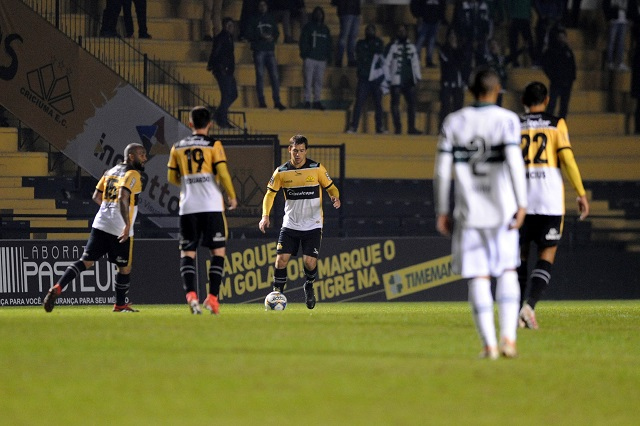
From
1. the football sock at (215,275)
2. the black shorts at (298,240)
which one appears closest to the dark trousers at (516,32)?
the black shorts at (298,240)

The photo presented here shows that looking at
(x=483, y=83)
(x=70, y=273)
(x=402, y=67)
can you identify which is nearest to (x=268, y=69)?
(x=402, y=67)

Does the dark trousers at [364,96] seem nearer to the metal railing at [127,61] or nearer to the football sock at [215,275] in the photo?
the metal railing at [127,61]

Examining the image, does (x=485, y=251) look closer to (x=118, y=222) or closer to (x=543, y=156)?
(x=543, y=156)

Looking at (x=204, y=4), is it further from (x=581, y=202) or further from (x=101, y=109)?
(x=581, y=202)

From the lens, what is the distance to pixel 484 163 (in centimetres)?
926

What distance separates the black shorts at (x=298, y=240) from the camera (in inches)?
680

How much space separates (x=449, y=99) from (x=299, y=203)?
41.8 feet

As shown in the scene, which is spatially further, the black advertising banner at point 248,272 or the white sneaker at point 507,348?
the black advertising banner at point 248,272

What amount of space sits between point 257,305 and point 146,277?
1.89 meters

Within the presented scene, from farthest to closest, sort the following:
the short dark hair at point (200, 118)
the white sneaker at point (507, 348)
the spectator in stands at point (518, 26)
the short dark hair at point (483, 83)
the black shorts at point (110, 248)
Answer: the spectator in stands at point (518, 26)
the black shorts at point (110, 248)
the short dark hair at point (200, 118)
the short dark hair at point (483, 83)
the white sneaker at point (507, 348)

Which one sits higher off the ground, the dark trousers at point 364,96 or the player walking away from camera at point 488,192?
the player walking away from camera at point 488,192

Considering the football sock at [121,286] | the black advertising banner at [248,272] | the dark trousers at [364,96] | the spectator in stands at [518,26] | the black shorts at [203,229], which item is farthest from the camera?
the spectator in stands at [518,26]

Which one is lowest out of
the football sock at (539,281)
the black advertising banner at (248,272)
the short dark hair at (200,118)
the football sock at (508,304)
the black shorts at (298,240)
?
the black advertising banner at (248,272)

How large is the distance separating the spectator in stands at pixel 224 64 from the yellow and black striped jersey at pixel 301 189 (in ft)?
33.6
